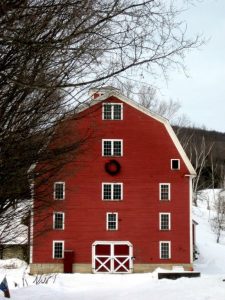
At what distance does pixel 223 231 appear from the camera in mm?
57156

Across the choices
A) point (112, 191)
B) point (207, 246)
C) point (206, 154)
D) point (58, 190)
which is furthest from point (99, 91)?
point (206, 154)

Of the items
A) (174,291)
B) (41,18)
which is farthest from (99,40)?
(174,291)

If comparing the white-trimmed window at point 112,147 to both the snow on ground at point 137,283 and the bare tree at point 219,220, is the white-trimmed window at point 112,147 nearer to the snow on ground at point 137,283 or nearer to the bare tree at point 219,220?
the snow on ground at point 137,283

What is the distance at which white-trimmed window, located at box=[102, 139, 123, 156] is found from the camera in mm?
34625

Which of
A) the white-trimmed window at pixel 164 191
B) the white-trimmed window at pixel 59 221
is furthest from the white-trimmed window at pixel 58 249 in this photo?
the white-trimmed window at pixel 164 191

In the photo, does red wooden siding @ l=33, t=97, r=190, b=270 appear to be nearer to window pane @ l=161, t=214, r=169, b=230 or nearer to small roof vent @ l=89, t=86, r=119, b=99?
window pane @ l=161, t=214, r=169, b=230

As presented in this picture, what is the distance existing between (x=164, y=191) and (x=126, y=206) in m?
2.48

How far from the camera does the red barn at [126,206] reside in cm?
3366

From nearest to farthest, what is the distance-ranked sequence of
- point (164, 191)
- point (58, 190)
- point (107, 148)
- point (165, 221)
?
point (58, 190), point (165, 221), point (164, 191), point (107, 148)

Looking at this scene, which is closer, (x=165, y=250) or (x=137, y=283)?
(x=137, y=283)

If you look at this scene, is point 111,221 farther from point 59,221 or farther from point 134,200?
point 59,221

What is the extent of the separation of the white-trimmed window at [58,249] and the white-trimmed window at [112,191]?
3641 millimetres

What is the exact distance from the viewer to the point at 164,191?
34688 mm

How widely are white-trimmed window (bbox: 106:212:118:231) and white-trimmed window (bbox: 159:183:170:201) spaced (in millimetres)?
2935
